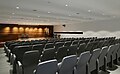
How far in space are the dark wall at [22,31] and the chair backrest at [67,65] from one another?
23.0m

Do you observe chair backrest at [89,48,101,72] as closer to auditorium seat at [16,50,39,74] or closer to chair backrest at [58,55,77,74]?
chair backrest at [58,55,77,74]

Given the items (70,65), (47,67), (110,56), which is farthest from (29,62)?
(110,56)

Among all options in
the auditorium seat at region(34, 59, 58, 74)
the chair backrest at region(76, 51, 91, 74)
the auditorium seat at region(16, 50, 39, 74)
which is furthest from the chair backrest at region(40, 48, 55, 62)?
the auditorium seat at region(34, 59, 58, 74)

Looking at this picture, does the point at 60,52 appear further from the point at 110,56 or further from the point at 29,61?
the point at 110,56

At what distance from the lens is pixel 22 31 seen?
89.2 ft

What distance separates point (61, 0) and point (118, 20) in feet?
41.7

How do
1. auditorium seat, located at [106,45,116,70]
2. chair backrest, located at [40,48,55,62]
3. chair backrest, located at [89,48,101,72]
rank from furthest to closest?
auditorium seat, located at [106,45,116,70]
chair backrest, located at [40,48,55,62]
chair backrest, located at [89,48,101,72]

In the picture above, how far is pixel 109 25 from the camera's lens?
19297 millimetres

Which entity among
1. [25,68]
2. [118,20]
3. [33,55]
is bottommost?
[25,68]

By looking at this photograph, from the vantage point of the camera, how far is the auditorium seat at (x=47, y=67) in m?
2.09

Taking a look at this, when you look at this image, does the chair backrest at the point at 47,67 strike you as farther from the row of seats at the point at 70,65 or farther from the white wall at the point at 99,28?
the white wall at the point at 99,28

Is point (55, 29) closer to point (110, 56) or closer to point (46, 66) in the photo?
point (110, 56)

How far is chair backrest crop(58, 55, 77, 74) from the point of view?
246 cm

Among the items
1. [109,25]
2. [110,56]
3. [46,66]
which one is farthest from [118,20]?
[46,66]
